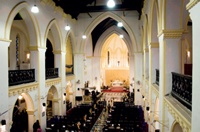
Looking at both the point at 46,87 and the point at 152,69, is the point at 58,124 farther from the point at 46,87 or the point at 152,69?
the point at 152,69

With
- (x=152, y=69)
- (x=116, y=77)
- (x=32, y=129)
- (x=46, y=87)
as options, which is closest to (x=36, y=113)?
(x=32, y=129)

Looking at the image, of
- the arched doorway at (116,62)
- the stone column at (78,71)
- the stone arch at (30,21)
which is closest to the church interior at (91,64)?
the stone arch at (30,21)

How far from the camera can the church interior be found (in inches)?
302

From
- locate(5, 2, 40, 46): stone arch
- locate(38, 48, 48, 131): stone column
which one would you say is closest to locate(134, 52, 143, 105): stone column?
locate(38, 48, 48, 131): stone column

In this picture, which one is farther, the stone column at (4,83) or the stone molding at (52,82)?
the stone molding at (52,82)

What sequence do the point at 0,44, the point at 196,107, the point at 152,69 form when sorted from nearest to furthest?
the point at 196,107, the point at 0,44, the point at 152,69

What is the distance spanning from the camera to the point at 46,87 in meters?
15.6

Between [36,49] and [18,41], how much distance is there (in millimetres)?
6637

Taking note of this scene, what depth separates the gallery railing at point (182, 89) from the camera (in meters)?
6.09

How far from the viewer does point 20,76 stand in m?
12.4

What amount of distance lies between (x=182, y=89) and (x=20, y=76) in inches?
365

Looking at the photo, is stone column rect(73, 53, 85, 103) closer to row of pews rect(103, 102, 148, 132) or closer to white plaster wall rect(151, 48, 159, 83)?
row of pews rect(103, 102, 148, 132)

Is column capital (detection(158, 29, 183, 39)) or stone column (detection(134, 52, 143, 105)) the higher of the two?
column capital (detection(158, 29, 183, 39))

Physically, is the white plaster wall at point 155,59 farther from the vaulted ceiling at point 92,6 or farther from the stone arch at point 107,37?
the stone arch at point 107,37
